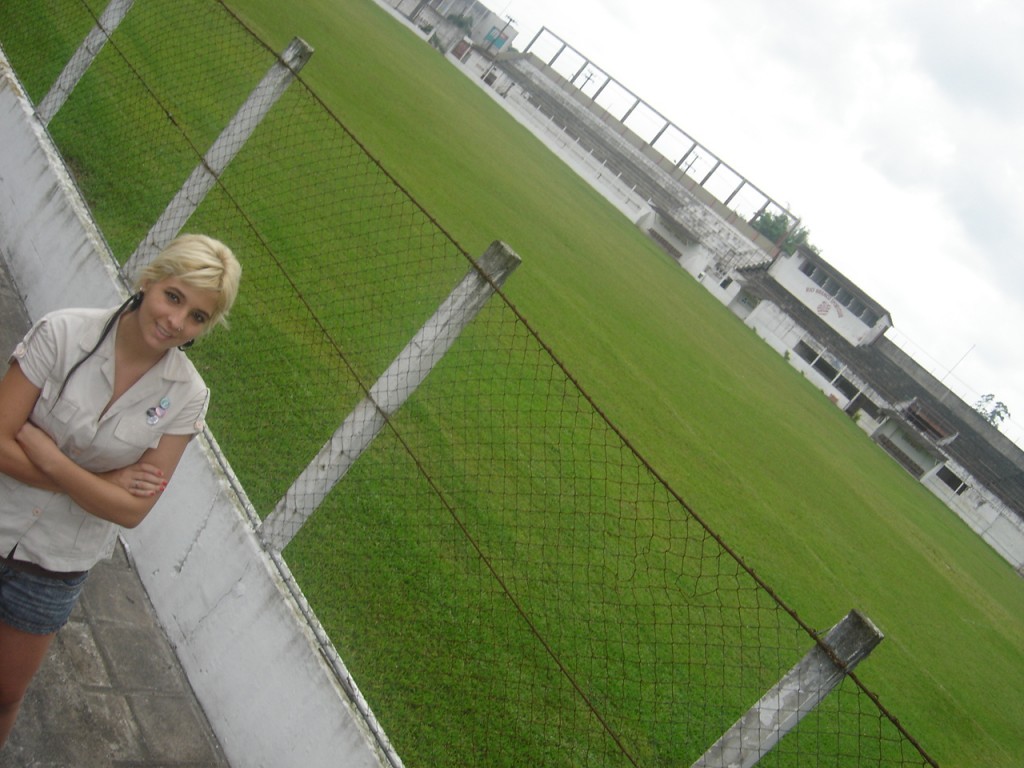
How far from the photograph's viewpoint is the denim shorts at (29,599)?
7.20 ft

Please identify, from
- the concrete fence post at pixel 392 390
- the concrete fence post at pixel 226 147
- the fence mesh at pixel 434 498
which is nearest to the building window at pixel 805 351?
the fence mesh at pixel 434 498

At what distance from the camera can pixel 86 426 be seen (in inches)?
83.9

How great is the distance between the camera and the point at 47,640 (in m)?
2.31

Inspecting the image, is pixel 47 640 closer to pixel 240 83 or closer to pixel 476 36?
pixel 240 83

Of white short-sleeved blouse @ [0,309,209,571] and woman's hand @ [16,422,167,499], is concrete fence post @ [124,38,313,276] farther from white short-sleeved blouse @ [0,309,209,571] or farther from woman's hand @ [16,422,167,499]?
woman's hand @ [16,422,167,499]

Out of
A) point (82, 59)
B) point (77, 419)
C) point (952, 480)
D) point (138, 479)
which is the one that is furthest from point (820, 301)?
point (77, 419)

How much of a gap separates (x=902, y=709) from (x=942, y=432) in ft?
100

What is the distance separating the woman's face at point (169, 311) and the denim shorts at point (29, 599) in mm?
740

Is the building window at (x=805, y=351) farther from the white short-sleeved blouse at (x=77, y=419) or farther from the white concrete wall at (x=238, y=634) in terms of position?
the white short-sleeved blouse at (x=77, y=419)

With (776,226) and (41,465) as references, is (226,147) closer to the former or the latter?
(41,465)

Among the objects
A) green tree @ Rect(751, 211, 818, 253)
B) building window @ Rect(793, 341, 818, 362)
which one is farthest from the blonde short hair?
green tree @ Rect(751, 211, 818, 253)

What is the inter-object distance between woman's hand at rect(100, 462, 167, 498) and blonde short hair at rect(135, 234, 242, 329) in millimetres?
459

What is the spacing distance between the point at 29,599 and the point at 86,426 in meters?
0.54

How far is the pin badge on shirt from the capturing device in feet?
7.25
